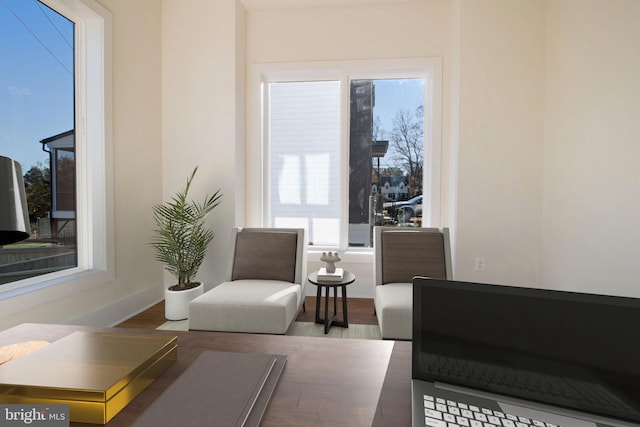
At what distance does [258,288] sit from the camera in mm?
2459

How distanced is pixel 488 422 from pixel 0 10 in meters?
3.16

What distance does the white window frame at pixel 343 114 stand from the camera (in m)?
3.42

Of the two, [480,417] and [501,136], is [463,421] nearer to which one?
[480,417]

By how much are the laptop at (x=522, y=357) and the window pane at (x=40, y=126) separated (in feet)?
8.61

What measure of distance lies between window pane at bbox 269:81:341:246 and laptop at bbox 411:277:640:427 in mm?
3005

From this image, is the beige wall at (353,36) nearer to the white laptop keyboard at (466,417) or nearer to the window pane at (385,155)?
the window pane at (385,155)

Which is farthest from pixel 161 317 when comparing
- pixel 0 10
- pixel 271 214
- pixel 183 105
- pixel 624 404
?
pixel 624 404

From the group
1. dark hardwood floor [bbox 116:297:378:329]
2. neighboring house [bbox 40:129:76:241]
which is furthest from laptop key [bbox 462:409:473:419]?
neighboring house [bbox 40:129:76:241]

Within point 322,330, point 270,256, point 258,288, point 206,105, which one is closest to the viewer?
point 258,288

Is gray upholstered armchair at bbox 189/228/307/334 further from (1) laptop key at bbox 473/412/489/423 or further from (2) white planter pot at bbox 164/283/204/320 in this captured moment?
(1) laptop key at bbox 473/412/489/423

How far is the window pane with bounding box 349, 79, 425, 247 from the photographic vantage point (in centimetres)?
356

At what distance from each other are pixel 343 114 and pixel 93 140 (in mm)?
2330

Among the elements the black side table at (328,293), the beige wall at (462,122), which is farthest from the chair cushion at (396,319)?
the beige wall at (462,122)

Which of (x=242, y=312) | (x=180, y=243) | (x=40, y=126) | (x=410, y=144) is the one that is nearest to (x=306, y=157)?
(x=410, y=144)
